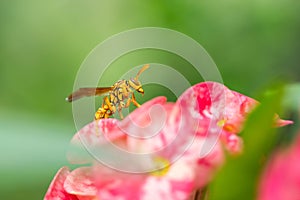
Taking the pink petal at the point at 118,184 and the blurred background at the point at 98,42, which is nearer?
the pink petal at the point at 118,184

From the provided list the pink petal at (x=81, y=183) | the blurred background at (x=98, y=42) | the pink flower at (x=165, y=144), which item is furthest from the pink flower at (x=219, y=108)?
the blurred background at (x=98, y=42)

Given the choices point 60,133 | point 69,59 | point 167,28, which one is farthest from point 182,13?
point 60,133

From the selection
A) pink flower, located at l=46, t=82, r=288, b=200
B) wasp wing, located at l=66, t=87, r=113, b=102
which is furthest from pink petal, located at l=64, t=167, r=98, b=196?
wasp wing, located at l=66, t=87, r=113, b=102

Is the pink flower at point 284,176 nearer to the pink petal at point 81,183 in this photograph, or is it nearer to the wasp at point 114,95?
the pink petal at point 81,183

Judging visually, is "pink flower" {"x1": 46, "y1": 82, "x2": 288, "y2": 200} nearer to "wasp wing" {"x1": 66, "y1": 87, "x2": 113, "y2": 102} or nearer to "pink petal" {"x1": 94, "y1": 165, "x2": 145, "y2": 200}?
"pink petal" {"x1": 94, "y1": 165, "x2": 145, "y2": 200}

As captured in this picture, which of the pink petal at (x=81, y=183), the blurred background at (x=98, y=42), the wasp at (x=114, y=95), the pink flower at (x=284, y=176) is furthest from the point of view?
the blurred background at (x=98, y=42)
